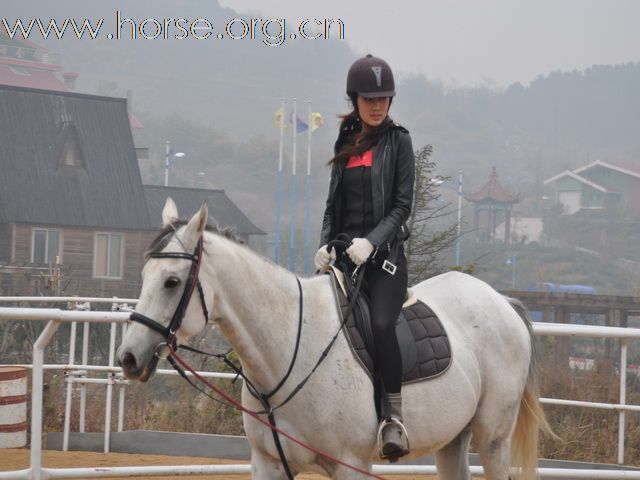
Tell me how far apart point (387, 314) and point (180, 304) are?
1.13 meters

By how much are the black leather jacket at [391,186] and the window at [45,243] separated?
3709 cm

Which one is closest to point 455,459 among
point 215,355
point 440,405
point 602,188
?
point 440,405

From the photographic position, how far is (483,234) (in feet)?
269

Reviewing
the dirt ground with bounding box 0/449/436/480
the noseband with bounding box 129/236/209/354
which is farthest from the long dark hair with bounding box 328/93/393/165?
the dirt ground with bounding box 0/449/436/480

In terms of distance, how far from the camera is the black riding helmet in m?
5.23

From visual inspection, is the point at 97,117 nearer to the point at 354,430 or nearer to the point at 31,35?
the point at 354,430

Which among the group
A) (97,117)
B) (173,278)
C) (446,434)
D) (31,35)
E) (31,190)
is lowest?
(446,434)

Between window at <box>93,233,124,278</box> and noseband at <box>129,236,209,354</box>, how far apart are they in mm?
36975

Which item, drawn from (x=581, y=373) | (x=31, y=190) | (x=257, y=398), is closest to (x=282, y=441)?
(x=257, y=398)

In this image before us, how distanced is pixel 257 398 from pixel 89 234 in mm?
38887

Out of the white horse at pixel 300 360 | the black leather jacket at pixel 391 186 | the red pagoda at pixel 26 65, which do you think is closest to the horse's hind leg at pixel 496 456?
the white horse at pixel 300 360

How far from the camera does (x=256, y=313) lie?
4.82 meters

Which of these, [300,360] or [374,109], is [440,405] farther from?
[374,109]

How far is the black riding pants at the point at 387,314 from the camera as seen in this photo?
4.98 meters
